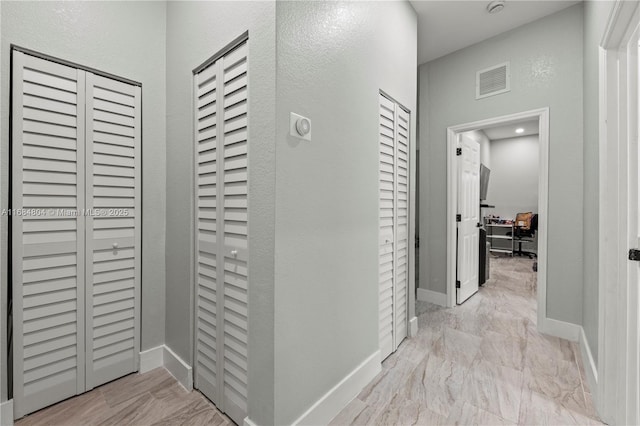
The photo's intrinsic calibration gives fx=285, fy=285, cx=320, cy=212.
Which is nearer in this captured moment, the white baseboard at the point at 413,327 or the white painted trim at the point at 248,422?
the white painted trim at the point at 248,422

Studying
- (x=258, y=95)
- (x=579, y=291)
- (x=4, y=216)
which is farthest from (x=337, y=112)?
(x=579, y=291)

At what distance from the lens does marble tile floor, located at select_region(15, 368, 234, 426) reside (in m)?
1.49

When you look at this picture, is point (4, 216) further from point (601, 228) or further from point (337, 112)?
point (601, 228)

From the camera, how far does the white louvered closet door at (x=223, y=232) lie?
141 cm

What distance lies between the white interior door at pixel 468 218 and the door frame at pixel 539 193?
112 millimetres

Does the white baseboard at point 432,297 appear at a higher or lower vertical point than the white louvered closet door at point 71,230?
lower

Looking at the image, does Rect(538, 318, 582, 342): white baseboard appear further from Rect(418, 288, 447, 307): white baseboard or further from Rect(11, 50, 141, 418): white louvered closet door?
Rect(11, 50, 141, 418): white louvered closet door

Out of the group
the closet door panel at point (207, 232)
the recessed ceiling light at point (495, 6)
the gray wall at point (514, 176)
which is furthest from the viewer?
the gray wall at point (514, 176)

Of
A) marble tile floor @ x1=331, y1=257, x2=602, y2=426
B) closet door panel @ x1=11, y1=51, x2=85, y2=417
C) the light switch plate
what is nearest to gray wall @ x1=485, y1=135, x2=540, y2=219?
marble tile floor @ x1=331, y1=257, x2=602, y2=426

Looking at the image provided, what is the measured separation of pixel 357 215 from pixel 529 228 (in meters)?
6.12

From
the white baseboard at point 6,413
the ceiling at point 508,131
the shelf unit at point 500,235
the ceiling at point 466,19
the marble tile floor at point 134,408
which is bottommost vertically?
the marble tile floor at point 134,408

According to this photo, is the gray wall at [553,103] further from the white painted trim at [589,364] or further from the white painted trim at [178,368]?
the white painted trim at [178,368]

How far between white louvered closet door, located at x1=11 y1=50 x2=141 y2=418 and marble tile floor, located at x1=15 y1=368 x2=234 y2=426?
7 centimetres

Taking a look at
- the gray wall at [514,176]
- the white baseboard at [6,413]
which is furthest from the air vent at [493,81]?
the gray wall at [514,176]
